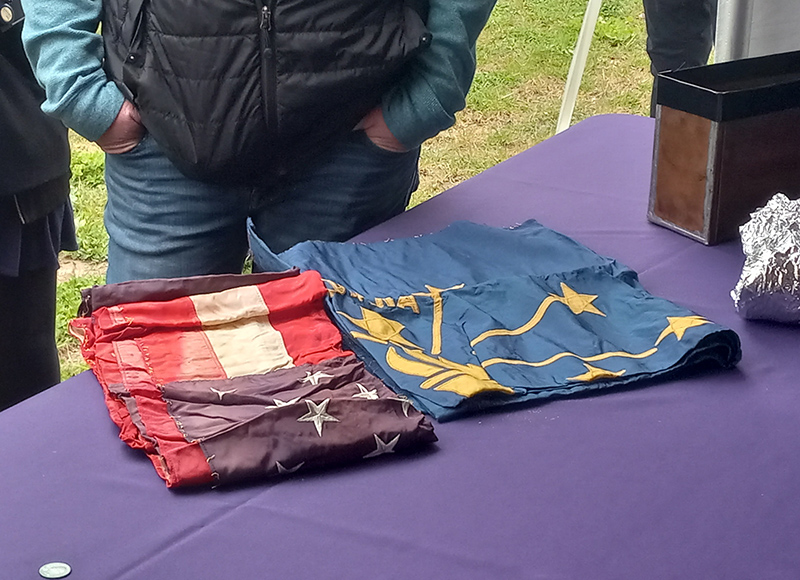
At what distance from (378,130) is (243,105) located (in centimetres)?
18

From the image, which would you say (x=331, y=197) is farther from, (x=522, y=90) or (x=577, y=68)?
(x=522, y=90)

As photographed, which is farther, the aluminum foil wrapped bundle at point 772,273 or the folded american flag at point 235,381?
the aluminum foil wrapped bundle at point 772,273

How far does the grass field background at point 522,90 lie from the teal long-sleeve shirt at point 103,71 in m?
1.46

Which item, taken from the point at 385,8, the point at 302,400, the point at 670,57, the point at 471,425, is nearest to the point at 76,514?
the point at 302,400

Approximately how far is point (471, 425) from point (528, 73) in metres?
3.00

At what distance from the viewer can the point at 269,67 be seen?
1.11 meters

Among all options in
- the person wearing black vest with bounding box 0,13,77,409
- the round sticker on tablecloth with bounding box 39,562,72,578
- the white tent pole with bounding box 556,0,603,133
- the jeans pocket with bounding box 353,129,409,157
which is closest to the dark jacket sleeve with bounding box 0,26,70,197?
the person wearing black vest with bounding box 0,13,77,409

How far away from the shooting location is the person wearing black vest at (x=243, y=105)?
1112 mm

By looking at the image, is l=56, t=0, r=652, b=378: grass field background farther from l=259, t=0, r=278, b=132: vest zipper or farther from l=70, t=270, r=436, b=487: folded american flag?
l=70, t=270, r=436, b=487: folded american flag

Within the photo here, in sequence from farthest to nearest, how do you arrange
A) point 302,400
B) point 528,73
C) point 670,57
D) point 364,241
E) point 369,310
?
1. point 528,73
2. point 670,57
3. point 364,241
4. point 369,310
5. point 302,400

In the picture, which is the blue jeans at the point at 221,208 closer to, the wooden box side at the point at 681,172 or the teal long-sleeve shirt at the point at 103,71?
the teal long-sleeve shirt at the point at 103,71

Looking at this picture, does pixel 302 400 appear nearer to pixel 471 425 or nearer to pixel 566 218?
pixel 471 425

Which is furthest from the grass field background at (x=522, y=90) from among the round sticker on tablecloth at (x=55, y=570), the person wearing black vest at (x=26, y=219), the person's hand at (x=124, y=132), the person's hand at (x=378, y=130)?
the round sticker on tablecloth at (x=55, y=570)

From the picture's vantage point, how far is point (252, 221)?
4.08ft
